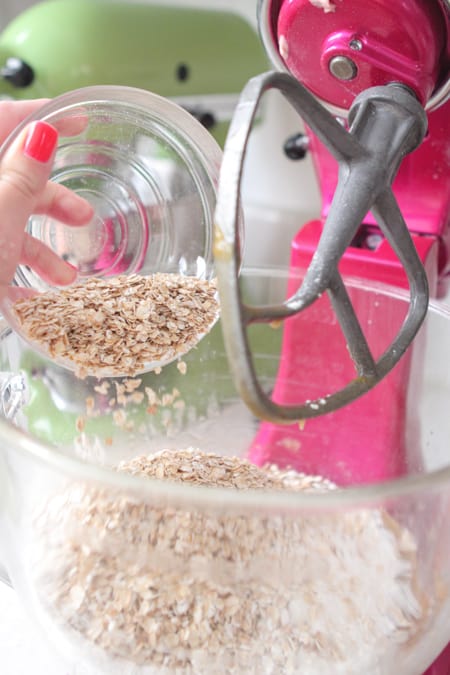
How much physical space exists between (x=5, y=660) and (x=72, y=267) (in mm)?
238

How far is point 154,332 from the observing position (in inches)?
17.3

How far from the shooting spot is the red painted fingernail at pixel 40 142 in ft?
1.25

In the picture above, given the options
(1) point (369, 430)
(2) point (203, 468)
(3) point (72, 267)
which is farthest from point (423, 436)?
(3) point (72, 267)

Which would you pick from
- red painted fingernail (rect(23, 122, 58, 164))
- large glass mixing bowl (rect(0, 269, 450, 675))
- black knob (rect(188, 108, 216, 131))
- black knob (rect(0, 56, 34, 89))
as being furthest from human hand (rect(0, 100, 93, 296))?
black knob (rect(188, 108, 216, 131))

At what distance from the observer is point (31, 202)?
0.39 metres

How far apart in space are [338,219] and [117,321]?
6.7 inches

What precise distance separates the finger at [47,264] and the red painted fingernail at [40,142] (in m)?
0.07

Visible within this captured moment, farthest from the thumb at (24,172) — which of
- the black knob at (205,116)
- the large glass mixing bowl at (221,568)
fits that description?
the black knob at (205,116)

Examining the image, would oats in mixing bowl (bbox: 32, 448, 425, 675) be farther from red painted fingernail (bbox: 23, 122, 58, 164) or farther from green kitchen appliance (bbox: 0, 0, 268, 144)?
green kitchen appliance (bbox: 0, 0, 268, 144)

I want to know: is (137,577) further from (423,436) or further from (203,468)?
(423,436)

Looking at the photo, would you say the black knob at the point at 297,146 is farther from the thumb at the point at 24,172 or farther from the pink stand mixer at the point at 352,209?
the thumb at the point at 24,172

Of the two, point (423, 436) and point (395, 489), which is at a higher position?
point (395, 489)

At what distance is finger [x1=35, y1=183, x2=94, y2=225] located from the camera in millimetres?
442

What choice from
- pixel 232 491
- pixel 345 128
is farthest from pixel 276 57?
pixel 232 491
